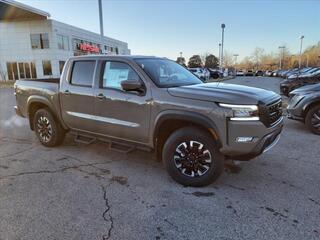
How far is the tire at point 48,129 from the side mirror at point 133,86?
234 cm

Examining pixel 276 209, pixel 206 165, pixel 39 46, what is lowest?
pixel 276 209

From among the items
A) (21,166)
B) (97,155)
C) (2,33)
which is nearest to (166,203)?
(97,155)

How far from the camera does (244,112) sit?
11.9 ft

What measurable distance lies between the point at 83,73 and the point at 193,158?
2.63m

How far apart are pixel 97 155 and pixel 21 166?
1358 millimetres

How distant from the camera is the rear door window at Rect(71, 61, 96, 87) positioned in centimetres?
504

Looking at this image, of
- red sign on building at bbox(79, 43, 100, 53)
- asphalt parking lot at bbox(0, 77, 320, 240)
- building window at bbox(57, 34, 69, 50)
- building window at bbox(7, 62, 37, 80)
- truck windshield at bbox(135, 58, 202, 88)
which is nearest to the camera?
asphalt parking lot at bbox(0, 77, 320, 240)

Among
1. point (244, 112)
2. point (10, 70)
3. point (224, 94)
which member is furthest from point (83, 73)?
point (10, 70)

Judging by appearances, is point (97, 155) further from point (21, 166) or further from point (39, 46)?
point (39, 46)

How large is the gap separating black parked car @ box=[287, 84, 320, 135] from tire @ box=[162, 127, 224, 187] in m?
4.20

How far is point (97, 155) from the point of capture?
5.54m

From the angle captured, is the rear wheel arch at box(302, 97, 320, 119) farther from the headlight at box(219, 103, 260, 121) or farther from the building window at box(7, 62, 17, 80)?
the building window at box(7, 62, 17, 80)

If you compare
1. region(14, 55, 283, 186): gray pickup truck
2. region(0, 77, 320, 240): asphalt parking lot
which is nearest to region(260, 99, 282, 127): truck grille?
region(14, 55, 283, 186): gray pickup truck

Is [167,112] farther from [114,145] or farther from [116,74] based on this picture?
[114,145]
